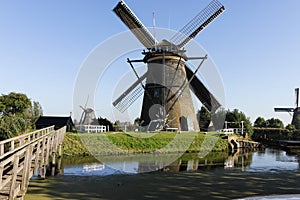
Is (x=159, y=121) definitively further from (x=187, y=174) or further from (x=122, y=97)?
(x=187, y=174)

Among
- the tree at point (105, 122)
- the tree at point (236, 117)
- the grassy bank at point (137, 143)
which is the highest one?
the tree at point (236, 117)

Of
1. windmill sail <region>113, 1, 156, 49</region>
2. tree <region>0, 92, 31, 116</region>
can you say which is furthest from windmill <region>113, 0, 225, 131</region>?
tree <region>0, 92, 31, 116</region>

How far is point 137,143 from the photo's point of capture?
18062mm

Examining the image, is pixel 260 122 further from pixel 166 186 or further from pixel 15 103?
pixel 166 186

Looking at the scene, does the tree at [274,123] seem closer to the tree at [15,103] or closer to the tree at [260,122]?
the tree at [260,122]

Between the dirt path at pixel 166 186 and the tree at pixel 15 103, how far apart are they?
3039 centimetres

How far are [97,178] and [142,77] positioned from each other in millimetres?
14038

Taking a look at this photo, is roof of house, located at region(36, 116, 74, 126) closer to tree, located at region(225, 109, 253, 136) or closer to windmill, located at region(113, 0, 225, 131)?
windmill, located at region(113, 0, 225, 131)

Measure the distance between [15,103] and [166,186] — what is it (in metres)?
33.0

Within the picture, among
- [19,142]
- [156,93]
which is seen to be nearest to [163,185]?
[19,142]

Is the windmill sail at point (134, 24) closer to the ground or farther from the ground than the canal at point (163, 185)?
farther from the ground

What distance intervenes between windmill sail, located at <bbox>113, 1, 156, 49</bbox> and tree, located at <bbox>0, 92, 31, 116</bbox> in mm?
21390

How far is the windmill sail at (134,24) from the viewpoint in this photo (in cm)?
2063

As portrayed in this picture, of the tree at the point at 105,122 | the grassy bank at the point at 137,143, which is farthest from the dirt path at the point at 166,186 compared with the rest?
the tree at the point at 105,122
